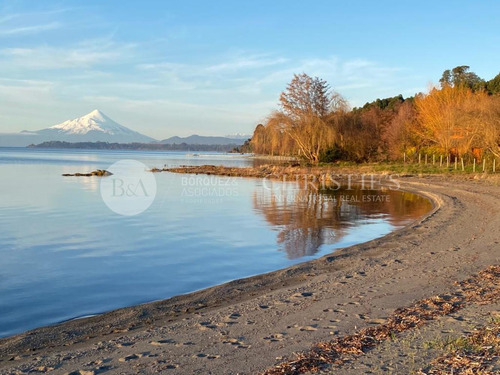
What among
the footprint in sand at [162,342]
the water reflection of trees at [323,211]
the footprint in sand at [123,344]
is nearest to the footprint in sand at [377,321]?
the footprint in sand at [162,342]

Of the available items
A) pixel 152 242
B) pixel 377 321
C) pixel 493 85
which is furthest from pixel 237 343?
pixel 493 85

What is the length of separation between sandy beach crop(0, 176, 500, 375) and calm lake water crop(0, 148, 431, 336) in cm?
111

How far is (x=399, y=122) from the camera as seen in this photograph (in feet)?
186

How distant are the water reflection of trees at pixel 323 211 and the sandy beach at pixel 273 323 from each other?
3.34 m

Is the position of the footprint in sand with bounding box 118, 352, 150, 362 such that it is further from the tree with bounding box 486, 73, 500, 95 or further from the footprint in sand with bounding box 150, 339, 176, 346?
the tree with bounding box 486, 73, 500, 95

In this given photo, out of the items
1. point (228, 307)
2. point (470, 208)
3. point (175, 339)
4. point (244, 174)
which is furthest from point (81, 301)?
point (244, 174)

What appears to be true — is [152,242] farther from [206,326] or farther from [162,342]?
[162,342]

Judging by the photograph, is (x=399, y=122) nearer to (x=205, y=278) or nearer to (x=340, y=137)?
(x=340, y=137)

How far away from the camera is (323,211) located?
73.9 feet

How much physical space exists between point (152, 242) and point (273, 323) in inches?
353

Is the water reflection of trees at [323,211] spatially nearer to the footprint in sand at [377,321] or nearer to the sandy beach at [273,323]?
the sandy beach at [273,323]

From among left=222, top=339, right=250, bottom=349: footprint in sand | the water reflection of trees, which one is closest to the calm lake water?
the water reflection of trees

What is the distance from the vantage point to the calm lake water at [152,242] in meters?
Answer: 9.23

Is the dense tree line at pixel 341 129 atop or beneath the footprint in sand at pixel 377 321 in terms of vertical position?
atop
